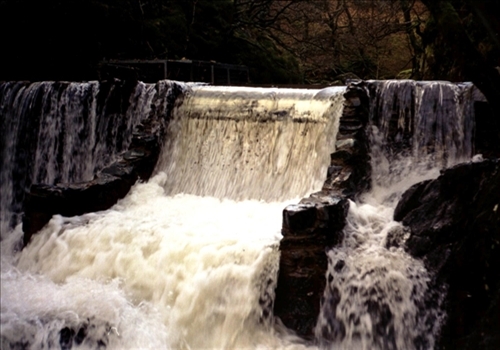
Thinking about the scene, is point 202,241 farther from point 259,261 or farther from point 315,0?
point 315,0

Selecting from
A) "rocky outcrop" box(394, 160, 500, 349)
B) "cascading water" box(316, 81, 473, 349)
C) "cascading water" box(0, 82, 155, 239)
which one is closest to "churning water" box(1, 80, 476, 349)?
"cascading water" box(316, 81, 473, 349)

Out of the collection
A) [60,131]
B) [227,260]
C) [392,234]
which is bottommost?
[227,260]

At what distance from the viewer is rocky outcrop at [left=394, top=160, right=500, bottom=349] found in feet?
12.4

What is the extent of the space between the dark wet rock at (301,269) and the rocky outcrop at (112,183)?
2.92 metres

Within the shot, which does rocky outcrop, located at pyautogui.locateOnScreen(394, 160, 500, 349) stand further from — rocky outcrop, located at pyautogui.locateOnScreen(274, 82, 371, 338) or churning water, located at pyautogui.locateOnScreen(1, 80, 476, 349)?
rocky outcrop, located at pyautogui.locateOnScreen(274, 82, 371, 338)

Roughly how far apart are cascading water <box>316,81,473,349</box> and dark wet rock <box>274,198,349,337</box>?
100 mm

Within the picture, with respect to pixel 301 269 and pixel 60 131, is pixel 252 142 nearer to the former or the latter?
pixel 301 269

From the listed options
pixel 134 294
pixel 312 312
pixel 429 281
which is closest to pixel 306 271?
→ pixel 312 312

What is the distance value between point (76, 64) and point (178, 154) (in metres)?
4.54

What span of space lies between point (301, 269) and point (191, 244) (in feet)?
3.87

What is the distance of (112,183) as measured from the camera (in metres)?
6.62

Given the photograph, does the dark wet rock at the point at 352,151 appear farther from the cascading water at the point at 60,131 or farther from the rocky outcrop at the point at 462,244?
the cascading water at the point at 60,131

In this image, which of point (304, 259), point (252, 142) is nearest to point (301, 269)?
point (304, 259)

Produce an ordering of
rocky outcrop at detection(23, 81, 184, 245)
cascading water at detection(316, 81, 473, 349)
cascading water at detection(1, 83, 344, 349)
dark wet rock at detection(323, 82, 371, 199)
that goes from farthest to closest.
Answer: rocky outcrop at detection(23, 81, 184, 245) < dark wet rock at detection(323, 82, 371, 199) < cascading water at detection(1, 83, 344, 349) < cascading water at detection(316, 81, 473, 349)
